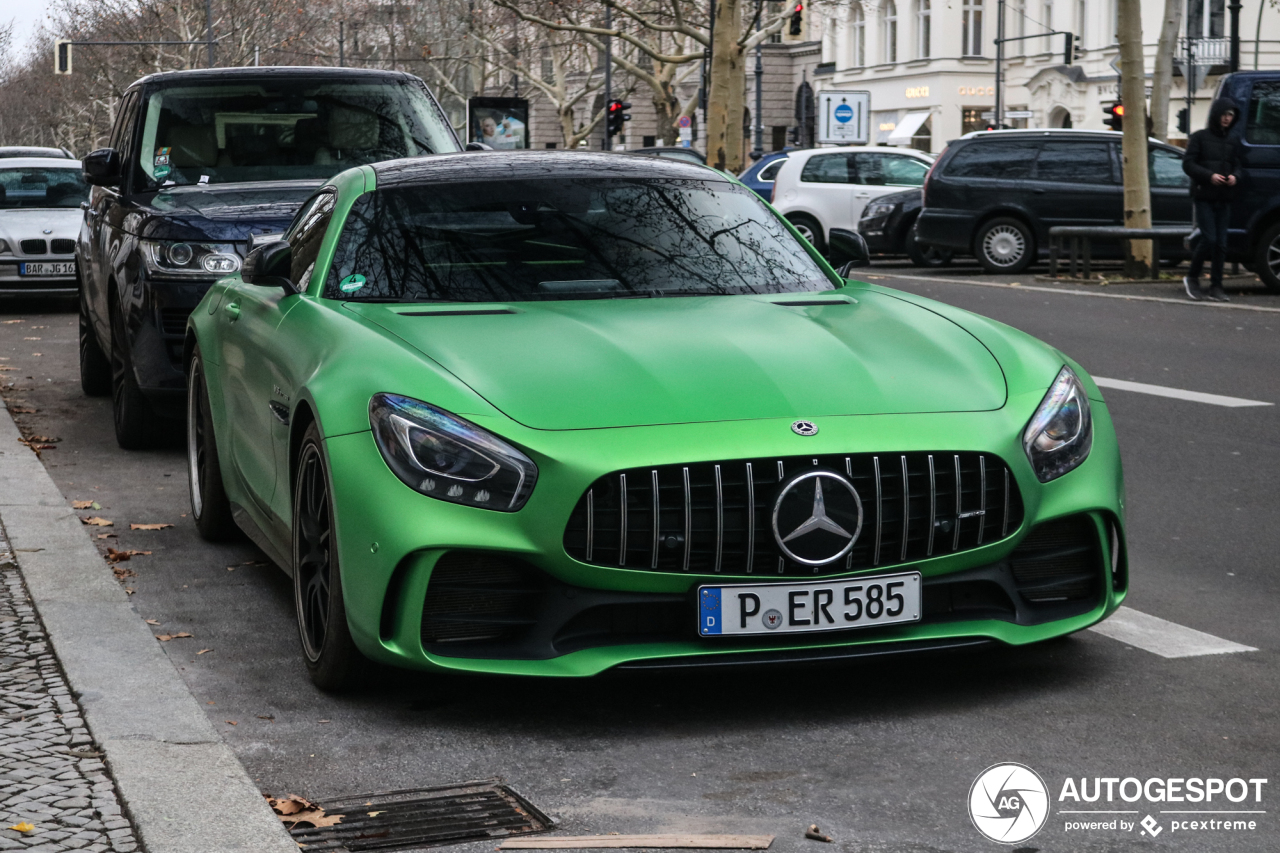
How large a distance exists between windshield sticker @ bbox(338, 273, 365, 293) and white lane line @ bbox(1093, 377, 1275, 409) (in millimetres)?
5743

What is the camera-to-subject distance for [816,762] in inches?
159

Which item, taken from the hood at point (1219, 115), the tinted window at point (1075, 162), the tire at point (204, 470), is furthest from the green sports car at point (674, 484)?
the tinted window at point (1075, 162)

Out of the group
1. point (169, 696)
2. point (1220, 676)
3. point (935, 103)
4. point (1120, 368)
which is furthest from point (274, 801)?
point (935, 103)

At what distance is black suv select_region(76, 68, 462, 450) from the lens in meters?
8.48

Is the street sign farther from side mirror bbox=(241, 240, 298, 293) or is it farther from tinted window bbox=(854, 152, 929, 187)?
side mirror bbox=(241, 240, 298, 293)

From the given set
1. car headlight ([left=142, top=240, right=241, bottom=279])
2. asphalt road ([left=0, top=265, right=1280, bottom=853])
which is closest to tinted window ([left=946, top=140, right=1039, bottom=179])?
car headlight ([left=142, top=240, right=241, bottom=279])

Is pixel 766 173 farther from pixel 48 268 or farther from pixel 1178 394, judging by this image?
pixel 1178 394

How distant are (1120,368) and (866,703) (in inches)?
316

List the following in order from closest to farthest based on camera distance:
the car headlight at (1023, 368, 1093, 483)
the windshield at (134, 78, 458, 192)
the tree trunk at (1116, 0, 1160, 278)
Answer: the car headlight at (1023, 368, 1093, 483)
the windshield at (134, 78, 458, 192)
the tree trunk at (1116, 0, 1160, 278)

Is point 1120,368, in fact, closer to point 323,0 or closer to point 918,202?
point 918,202

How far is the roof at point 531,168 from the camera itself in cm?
579

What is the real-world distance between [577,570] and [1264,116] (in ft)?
50.6

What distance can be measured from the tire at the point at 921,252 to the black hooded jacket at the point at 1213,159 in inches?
253

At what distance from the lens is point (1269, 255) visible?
715 inches
